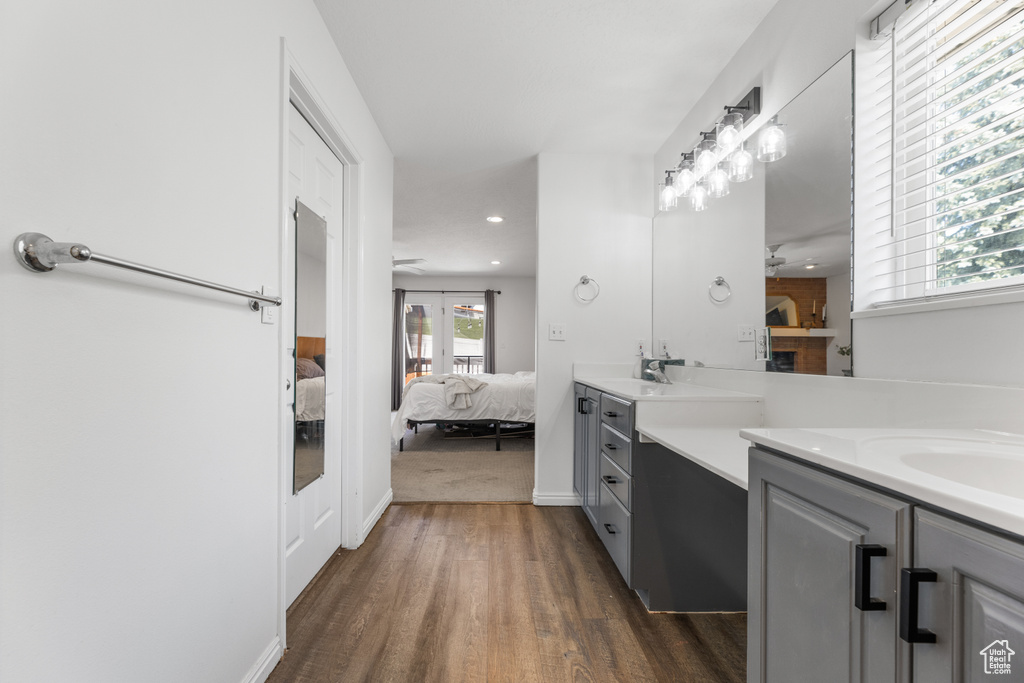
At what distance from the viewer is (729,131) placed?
219 centimetres

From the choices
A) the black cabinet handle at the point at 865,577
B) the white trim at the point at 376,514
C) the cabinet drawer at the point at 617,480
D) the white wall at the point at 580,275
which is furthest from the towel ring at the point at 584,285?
the black cabinet handle at the point at 865,577

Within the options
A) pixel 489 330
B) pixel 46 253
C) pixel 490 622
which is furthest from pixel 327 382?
pixel 489 330

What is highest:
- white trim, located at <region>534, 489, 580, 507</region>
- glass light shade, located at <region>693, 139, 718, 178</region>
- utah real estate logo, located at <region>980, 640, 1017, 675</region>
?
glass light shade, located at <region>693, 139, 718, 178</region>

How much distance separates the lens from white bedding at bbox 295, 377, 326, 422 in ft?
6.63

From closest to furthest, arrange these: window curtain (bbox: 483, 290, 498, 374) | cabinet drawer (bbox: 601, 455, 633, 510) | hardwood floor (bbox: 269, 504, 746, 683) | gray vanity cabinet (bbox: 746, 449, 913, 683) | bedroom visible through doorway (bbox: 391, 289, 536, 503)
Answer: gray vanity cabinet (bbox: 746, 449, 913, 683) → hardwood floor (bbox: 269, 504, 746, 683) → cabinet drawer (bbox: 601, 455, 633, 510) → bedroom visible through doorway (bbox: 391, 289, 536, 503) → window curtain (bbox: 483, 290, 498, 374)

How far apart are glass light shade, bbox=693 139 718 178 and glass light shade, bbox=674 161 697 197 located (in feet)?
0.35

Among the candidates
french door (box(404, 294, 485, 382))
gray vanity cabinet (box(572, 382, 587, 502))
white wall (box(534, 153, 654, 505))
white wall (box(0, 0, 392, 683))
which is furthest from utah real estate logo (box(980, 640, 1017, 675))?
french door (box(404, 294, 485, 382))

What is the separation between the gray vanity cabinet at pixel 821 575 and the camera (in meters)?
0.70

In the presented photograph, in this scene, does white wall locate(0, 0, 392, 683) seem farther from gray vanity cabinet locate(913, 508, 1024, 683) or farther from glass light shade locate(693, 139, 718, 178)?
Answer: glass light shade locate(693, 139, 718, 178)

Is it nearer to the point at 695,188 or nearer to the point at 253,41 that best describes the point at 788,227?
the point at 695,188

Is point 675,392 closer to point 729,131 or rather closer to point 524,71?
point 729,131

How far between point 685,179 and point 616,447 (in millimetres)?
1508

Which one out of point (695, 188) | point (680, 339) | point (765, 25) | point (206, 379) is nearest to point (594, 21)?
point (765, 25)

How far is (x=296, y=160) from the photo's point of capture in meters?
1.99
